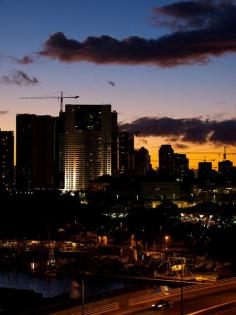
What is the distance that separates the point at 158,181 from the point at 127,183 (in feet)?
12.5

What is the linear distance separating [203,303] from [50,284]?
810 cm

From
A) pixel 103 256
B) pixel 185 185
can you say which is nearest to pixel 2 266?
pixel 103 256

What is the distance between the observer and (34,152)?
5981cm

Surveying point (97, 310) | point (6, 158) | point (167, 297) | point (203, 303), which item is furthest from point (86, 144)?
point (97, 310)

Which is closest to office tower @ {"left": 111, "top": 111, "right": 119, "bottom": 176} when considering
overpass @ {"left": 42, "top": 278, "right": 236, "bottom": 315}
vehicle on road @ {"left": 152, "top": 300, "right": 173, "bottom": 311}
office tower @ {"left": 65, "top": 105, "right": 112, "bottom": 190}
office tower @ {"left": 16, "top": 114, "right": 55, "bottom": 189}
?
office tower @ {"left": 65, "top": 105, "right": 112, "bottom": 190}

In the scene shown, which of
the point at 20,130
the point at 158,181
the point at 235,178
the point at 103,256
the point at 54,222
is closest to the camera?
the point at 103,256

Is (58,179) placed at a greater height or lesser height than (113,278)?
greater

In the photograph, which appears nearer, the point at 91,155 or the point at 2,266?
the point at 2,266

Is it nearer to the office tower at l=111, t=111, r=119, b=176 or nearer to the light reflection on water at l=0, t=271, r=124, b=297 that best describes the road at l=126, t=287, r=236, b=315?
the light reflection on water at l=0, t=271, r=124, b=297

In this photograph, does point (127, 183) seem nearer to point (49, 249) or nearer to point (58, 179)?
point (58, 179)

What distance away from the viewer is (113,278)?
17359 millimetres

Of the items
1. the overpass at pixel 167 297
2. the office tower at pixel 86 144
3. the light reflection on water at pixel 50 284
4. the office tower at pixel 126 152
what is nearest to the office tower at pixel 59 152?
the office tower at pixel 86 144

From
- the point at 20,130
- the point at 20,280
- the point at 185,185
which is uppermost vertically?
the point at 20,130

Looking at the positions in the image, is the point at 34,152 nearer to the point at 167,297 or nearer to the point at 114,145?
the point at 114,145
